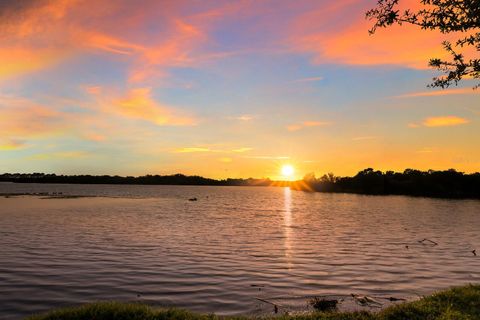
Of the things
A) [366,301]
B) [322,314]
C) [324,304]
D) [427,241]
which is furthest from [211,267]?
[427,241]

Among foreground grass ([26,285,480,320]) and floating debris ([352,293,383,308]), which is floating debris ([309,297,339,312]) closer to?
floating debris ([352,293,383,308])

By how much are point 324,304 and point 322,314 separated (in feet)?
12.4

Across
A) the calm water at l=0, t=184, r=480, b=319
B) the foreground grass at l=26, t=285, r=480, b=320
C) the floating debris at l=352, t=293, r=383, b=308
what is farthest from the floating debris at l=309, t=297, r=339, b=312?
the foreground grass at l=26, t=285, r=480, b=320

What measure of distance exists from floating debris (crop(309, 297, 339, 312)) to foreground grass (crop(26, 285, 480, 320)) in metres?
3.34

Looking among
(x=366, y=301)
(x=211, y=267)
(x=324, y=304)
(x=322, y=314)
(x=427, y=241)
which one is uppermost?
(x=322, y=314)

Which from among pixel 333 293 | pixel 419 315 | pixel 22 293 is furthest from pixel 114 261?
pixel 419 315

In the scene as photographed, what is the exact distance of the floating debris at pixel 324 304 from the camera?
20438 mm

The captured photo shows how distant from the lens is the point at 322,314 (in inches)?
679

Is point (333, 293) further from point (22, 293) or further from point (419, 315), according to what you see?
point (22, 293)

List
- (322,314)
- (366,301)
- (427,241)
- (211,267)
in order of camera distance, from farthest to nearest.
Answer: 1. (427,241)
2. (211,267)
3. (366,301)
4. (322,314)

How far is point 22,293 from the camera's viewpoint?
22.6 m

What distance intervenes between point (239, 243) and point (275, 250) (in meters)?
5.72

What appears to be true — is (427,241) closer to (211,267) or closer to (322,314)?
(211,267)

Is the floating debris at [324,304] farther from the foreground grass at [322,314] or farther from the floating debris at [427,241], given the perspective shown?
the floating debris at [427,241]
